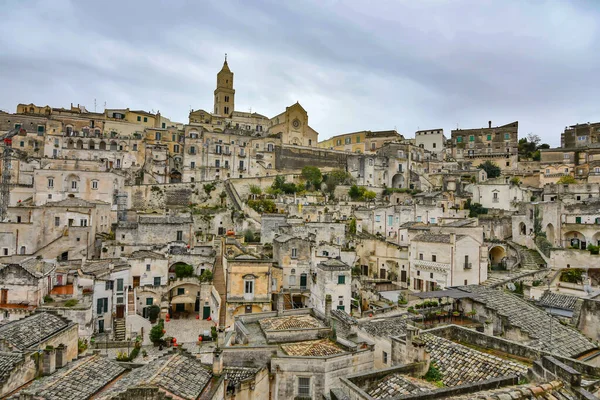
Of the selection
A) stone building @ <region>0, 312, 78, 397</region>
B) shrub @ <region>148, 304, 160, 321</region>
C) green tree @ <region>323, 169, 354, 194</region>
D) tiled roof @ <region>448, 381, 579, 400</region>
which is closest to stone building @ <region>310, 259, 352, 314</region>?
shrub @ <region>148, 304, 160, 321</region>

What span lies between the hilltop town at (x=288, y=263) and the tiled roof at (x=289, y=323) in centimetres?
16

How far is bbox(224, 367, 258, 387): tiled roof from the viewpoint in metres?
12.7

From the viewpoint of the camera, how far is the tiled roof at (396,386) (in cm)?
933

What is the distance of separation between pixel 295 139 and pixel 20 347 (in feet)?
223

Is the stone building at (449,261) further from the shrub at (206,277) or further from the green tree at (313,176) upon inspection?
the green tree at (313,176)

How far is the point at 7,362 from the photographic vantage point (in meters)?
11.8

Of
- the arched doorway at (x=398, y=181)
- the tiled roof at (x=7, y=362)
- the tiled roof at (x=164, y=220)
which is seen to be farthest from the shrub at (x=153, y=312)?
the arched doorway at (x=398, y=181)

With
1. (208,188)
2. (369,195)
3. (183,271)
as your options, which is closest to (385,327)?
(183,271)

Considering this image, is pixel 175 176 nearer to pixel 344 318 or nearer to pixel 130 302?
pixel 130 302

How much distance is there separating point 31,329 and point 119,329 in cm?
1246

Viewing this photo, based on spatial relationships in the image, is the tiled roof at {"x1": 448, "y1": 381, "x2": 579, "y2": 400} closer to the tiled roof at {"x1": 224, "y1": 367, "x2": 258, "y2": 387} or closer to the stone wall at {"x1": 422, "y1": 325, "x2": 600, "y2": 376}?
the stone wall at {"x1": 422, "y1": 325, "x2": 600, "y2": 376}

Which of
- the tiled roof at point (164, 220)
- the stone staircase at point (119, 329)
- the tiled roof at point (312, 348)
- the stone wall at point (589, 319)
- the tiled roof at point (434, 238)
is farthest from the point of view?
the tiled roof at point (164, 220)

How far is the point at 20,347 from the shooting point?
531 inches

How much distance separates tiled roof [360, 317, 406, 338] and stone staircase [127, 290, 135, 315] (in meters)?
16.7
